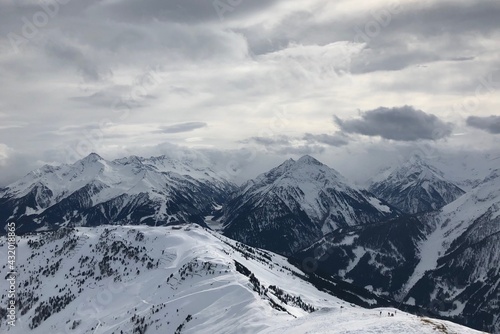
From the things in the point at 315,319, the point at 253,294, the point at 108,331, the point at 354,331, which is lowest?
the point at 108,331

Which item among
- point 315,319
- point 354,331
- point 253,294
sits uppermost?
point 354,331

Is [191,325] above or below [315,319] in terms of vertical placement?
below

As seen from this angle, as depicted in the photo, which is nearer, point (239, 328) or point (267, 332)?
point (267, 332)

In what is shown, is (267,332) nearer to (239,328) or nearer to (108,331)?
(239,328)

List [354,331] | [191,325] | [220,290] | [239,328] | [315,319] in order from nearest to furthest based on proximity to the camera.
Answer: [354,331] < [315,319] < [239,328] < [191,325] < [220,290]

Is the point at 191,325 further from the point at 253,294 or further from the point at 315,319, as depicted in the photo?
the point at 315,319

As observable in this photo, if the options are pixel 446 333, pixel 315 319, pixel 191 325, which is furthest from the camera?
pixel 191 325

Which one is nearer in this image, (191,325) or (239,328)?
(239,328)

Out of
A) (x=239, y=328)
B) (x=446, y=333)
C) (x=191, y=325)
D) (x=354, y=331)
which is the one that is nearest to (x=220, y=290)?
(x=191, y=325)

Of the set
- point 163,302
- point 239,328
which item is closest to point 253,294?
point 239,328

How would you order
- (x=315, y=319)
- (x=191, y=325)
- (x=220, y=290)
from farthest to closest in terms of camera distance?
1. (x=220, y=290)
2. (x=191, y=325)
3. (x=315, y=319)
